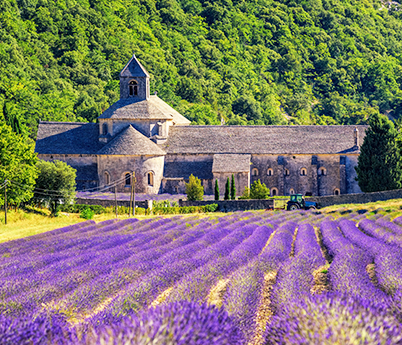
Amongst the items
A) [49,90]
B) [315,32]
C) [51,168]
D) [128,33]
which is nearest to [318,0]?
[315,32]

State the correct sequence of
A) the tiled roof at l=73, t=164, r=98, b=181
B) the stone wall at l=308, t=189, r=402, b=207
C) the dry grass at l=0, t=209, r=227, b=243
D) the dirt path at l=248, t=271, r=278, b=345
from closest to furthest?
the dirt path at l=248, t=271, r=278, b=345, the dry grass at l=0, t=209, r=227, b=243, the stone wall at l=308, t=189, r=402, b=207, the tiled roof at l=73, t=164, r=98, b=181

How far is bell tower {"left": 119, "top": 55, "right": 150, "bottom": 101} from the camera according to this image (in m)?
57.6

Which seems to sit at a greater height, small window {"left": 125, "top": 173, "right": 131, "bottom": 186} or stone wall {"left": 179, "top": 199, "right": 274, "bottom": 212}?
small window {"left": 125, "top": 173, "right": 131, "bottom": 186}

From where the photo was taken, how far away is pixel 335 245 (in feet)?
60.0

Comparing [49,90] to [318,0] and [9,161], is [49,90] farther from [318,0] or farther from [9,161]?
[318,0]

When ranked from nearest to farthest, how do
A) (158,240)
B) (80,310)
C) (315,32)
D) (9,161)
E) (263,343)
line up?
(263,343) → (80,310) → (158,240) → (9,161) → (315,32)

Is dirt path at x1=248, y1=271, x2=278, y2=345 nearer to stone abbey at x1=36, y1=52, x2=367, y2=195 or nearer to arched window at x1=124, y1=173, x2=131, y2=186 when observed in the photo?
stone abbey at x1=36, y1=52, x2=367, y2=195

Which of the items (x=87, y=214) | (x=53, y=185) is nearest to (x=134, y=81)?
(x=53, y=185)

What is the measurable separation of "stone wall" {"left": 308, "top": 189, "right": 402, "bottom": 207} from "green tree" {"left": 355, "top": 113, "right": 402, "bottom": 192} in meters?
3.56

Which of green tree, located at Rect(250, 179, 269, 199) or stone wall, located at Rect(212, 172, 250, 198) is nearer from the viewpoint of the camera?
green tree, located at Rect(250, 179, 269, 199)

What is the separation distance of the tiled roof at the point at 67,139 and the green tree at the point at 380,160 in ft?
96.8

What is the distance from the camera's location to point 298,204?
45875 millimetres

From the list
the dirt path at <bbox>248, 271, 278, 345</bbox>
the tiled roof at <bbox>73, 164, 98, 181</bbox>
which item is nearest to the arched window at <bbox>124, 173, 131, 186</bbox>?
the tiled roof at <bbox>73, 164, 98, 181</bbox>

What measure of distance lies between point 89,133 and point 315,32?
134370 millimetres
